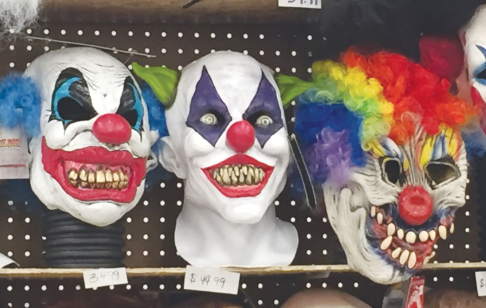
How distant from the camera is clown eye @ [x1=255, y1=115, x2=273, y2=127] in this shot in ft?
4.17

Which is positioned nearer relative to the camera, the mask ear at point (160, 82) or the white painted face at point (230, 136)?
the white painted face at point (230, 136)

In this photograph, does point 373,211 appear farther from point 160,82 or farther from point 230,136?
point 160,82

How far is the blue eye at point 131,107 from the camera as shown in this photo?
1.22 meters

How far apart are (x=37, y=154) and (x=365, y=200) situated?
2.10 feet

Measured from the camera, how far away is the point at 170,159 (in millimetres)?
1341

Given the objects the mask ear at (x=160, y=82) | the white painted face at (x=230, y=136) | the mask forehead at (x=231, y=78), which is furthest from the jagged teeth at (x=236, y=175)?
the mask ear at (x=160, y=82)

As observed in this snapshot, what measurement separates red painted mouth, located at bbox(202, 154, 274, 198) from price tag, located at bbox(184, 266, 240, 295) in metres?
0.15

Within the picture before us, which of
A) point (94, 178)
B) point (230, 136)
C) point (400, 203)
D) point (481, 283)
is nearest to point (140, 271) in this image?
point (94, 178)

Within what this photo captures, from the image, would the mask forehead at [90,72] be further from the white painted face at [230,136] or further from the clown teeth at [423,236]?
the clown teeth at [423,236]

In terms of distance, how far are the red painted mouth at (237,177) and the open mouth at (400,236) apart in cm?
23

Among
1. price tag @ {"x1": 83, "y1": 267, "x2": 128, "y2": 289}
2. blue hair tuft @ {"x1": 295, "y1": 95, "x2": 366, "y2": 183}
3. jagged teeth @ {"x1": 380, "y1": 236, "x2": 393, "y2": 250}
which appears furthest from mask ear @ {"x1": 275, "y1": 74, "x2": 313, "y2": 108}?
price tag @ {"x1": 83, "y1": 267, "x2": 128, "y2": 289}

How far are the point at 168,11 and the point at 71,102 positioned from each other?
1.07 ft

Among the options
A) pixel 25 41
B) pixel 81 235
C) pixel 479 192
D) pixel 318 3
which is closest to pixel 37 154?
pixel 81 235

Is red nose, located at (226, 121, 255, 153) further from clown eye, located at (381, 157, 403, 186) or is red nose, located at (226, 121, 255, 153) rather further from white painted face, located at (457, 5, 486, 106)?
white painted face, located at (457, 5, 486, 106)
